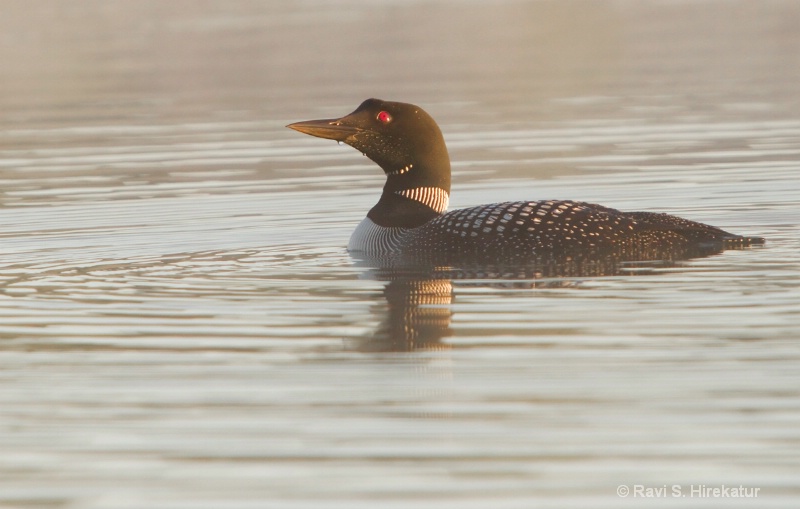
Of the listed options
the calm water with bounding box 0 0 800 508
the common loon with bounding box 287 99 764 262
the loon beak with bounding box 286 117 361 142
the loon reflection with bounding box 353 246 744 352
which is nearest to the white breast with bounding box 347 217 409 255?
the common loon with bounding box 287 99 764 262

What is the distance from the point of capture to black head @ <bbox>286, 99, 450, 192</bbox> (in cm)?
884

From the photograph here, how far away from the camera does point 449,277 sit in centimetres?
764

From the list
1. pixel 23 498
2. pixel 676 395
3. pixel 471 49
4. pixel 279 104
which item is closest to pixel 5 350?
pixel 23 498

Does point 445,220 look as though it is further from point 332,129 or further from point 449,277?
point 332,129

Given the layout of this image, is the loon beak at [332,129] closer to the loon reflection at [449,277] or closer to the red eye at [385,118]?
the red eye at [385,118]

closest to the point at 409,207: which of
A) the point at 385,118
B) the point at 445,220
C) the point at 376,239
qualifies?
the point at 376,239

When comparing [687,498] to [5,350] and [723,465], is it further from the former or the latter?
[5,350]

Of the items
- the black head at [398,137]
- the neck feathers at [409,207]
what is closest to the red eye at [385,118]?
the black head at [398,137]

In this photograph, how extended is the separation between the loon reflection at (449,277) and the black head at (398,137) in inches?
27.1

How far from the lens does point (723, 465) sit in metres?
4.33

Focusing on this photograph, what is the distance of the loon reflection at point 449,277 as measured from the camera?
6.40 m

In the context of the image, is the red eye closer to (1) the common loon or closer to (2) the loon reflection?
(1) the common loon

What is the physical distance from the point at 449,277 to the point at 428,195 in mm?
1373

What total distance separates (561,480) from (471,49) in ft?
65.1
